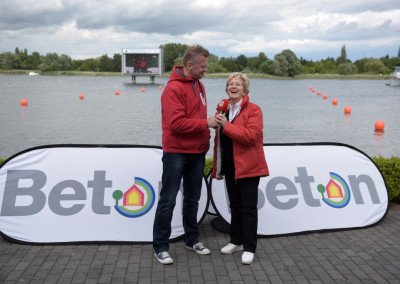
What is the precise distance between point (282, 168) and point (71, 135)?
11.0 metres

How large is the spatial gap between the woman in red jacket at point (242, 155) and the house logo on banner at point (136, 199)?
0.94m

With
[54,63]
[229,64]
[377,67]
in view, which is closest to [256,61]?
[229,64]

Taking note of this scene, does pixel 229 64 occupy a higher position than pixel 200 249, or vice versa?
pixel 229 64

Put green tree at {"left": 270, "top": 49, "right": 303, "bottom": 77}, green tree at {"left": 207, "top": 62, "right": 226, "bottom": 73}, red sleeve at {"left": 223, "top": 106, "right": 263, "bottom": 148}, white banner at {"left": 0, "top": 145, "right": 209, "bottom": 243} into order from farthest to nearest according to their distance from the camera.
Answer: green tree at {"left": 207, "top": 62, "right": 226, "bottom": 73} → green tree at {"left": 270, "top": 49, "right": 303, "bottom": 77} → white banner at {"left": 0, "top": 145, "right": 209, "bottom": 243} → red sleeve at {"left": 223, "top": 106, "right": 263, "bottom": 148}

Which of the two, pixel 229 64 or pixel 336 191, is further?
pixel 229 64

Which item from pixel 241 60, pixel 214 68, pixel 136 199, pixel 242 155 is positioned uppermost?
pixel 241 60

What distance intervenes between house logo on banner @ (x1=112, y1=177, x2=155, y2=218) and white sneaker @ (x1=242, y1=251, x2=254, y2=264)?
125 centimetres

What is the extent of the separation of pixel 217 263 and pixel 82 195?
1737 millimetres

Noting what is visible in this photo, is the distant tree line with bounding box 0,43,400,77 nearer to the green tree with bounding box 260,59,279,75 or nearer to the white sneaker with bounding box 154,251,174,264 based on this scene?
the green tree with bounding box 260,59,279,75

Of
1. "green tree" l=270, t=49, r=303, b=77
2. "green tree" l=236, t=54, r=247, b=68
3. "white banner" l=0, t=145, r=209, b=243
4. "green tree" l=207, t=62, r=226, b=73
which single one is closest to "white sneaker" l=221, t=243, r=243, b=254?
"white banner" l=0, t=145, r=209, b=243

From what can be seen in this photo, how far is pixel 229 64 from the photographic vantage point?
138m

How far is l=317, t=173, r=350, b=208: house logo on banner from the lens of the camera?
5.04 meters

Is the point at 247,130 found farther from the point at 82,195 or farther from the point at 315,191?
the point at 82,195

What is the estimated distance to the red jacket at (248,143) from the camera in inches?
153
